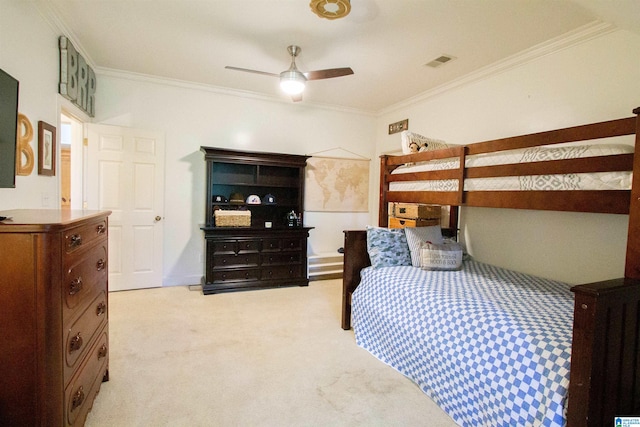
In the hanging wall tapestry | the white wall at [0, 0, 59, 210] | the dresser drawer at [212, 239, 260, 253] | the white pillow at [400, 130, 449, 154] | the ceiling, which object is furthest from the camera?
the hanging wall tapestry

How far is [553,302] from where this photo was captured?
1996 millimetres

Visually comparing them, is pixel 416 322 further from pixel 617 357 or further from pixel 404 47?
pixel 404 47

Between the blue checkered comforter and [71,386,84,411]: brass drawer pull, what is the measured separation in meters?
1.84

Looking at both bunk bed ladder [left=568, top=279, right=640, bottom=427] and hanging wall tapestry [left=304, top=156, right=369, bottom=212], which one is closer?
bunk bed ladder [left=568, top=279, right=640, bottom=427]

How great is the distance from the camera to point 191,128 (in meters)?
4.16

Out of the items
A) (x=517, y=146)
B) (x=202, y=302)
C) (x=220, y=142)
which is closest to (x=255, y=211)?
(x=220, y=142)

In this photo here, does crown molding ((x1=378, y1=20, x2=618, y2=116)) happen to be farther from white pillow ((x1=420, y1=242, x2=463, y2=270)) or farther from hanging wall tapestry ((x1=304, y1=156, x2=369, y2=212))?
white pillow ((x1=420, y1=242, x2=463, y2=270))

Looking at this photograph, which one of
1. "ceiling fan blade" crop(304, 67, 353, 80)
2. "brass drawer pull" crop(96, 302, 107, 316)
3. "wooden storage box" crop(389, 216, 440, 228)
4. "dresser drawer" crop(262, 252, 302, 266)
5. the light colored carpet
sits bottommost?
the light colored carpet

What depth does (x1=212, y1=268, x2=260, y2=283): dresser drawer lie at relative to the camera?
12.8 ft

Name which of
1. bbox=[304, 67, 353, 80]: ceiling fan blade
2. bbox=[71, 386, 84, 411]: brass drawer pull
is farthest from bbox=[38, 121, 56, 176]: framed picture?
bbox=[304, 67, 353, 80]: ceiling fan blade

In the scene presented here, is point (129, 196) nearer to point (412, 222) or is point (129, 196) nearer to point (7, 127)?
point (7, 127)

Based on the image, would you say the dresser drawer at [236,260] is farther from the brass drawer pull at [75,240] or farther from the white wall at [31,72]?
the brass drawer pull at [75,240]

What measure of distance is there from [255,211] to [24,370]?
3.39m

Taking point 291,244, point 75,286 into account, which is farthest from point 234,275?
point 75,286
